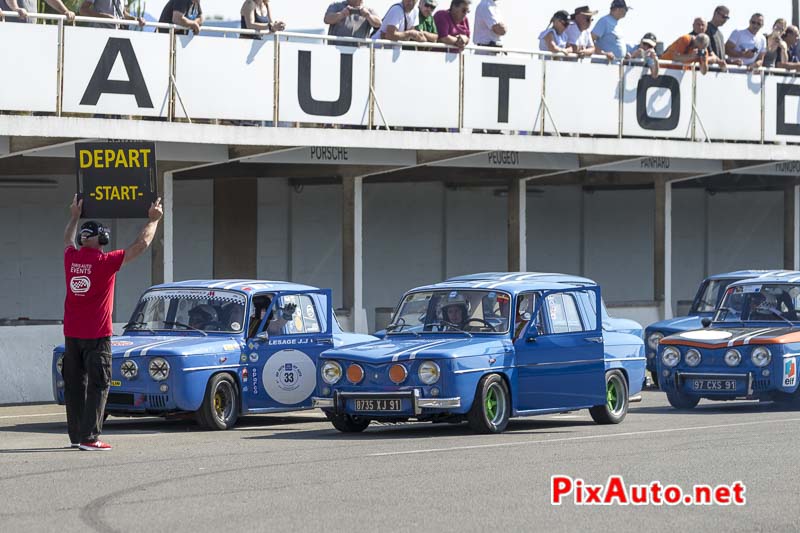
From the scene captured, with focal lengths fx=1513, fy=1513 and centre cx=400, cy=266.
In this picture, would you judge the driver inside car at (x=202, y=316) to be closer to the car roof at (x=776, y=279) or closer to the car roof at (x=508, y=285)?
the car roof at (x=508, y=285)

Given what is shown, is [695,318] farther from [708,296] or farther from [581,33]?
[581,33]

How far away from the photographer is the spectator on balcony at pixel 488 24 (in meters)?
22.0

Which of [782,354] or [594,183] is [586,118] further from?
[782,354]

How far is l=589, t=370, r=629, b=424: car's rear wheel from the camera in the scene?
1505cm

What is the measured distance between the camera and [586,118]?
23.2 meters

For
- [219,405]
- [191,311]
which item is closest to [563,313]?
[219,405]

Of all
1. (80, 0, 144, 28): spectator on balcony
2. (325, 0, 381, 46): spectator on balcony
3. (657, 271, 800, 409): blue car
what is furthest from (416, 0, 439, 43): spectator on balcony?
(657, 271, 800, 409): blue car

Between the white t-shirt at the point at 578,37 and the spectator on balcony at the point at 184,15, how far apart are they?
257 inches

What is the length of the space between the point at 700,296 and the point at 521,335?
26.6ft

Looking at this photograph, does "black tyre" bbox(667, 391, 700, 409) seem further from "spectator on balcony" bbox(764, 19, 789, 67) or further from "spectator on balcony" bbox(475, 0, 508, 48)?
"spectator on balcony" bbox(764, 19, 789, 67)

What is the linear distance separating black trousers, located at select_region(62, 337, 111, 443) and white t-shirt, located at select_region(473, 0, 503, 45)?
1127 cm

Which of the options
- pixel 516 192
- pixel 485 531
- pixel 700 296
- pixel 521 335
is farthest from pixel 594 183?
pixel 485 531

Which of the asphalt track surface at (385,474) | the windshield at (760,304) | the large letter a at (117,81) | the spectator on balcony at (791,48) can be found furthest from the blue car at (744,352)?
the spectator on balcony at (791,48)
